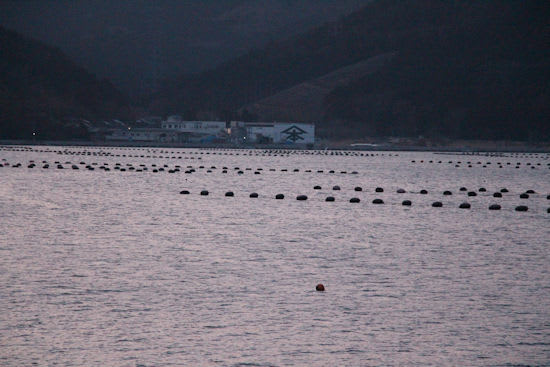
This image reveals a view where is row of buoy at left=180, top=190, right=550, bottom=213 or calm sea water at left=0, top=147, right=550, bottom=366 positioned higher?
calm sea water at left=0, top=147, right=550, bottom=366

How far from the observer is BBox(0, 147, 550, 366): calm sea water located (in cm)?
1437

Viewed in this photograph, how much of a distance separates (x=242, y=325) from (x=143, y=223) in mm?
17890

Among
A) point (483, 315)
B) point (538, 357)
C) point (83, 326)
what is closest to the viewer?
point (538, 357)

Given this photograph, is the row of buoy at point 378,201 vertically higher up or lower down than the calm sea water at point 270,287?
lower down

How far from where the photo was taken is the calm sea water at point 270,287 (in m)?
14.4

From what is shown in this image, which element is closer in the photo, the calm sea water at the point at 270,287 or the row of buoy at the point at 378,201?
the calm sea water at the point at 270,287

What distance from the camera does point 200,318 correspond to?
53.6ft

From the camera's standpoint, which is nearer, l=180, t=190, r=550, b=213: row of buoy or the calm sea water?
the calm sea water

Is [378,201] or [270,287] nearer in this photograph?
[270,287]

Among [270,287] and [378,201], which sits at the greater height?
[270,287]

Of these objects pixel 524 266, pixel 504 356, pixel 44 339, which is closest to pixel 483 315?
pixel 504 356

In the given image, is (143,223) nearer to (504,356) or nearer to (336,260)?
(336,260)

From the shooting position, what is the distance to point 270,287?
19.4 meters

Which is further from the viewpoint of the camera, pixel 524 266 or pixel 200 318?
pixel 524 266
